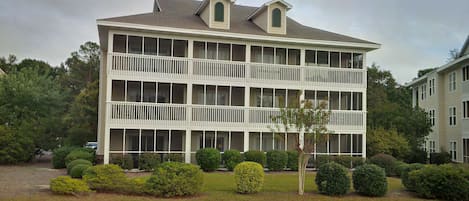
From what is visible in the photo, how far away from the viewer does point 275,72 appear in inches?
1156

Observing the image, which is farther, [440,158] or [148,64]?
[440,158]

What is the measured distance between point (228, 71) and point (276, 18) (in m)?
4.79

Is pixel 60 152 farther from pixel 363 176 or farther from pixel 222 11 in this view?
pixel 363 176

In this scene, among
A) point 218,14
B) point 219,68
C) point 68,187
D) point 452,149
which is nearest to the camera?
point 68,187

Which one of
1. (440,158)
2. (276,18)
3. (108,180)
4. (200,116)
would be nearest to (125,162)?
(200,116)

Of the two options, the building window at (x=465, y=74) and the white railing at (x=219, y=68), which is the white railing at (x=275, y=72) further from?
the building window at (x=465, y=74)

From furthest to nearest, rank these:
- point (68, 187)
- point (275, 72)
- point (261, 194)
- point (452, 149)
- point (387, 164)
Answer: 1. point (452, 149)
2. point (275, 72)
3. point (387, 164)
4. point (261, 194)
5. point (68, 187)

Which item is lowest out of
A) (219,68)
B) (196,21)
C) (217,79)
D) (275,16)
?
(217,79)

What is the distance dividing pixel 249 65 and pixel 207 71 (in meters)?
2.51

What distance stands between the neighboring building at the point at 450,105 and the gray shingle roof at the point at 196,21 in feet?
33.5

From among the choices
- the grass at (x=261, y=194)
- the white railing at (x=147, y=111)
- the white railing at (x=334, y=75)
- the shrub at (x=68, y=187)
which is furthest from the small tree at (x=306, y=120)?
the white railing at (x=334, y=75)

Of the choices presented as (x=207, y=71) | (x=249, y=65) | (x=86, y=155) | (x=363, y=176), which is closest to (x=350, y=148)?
(x=249, y=65)

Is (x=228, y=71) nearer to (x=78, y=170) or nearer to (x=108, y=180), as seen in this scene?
(x=78, y=170)

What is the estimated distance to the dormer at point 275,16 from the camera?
98.7 feet
